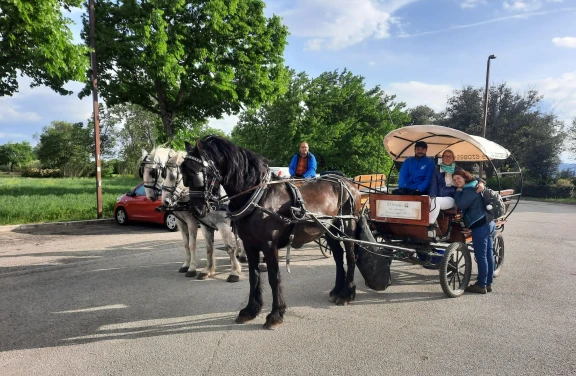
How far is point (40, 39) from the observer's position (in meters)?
9.80

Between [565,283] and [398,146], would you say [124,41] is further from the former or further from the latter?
[565,283]

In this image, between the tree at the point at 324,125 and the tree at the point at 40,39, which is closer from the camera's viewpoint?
the tree at the point at 40,39

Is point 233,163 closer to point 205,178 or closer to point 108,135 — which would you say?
point 205,178

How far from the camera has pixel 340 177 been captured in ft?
18.0

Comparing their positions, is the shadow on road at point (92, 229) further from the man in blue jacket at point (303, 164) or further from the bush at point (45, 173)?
the bush at point (45, 173)

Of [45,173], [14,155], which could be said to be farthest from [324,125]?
[14,155]

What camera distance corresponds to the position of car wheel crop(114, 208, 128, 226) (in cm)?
1235

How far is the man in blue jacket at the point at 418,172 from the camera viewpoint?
5.63m

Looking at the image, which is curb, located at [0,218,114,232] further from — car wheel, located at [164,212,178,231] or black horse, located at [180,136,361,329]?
black horse, located at [180,136,361,329]

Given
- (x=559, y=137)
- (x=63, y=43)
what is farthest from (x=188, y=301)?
(x=559, y=137)

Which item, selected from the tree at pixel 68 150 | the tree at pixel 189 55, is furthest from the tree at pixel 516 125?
the tree at pixel 68 150

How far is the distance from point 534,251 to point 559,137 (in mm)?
27429

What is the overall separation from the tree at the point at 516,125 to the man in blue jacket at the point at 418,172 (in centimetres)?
2978

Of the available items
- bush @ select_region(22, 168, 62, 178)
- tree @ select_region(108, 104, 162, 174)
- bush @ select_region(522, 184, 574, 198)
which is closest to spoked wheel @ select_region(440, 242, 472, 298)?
bush @ select_region(522, 184, 574, 198)
